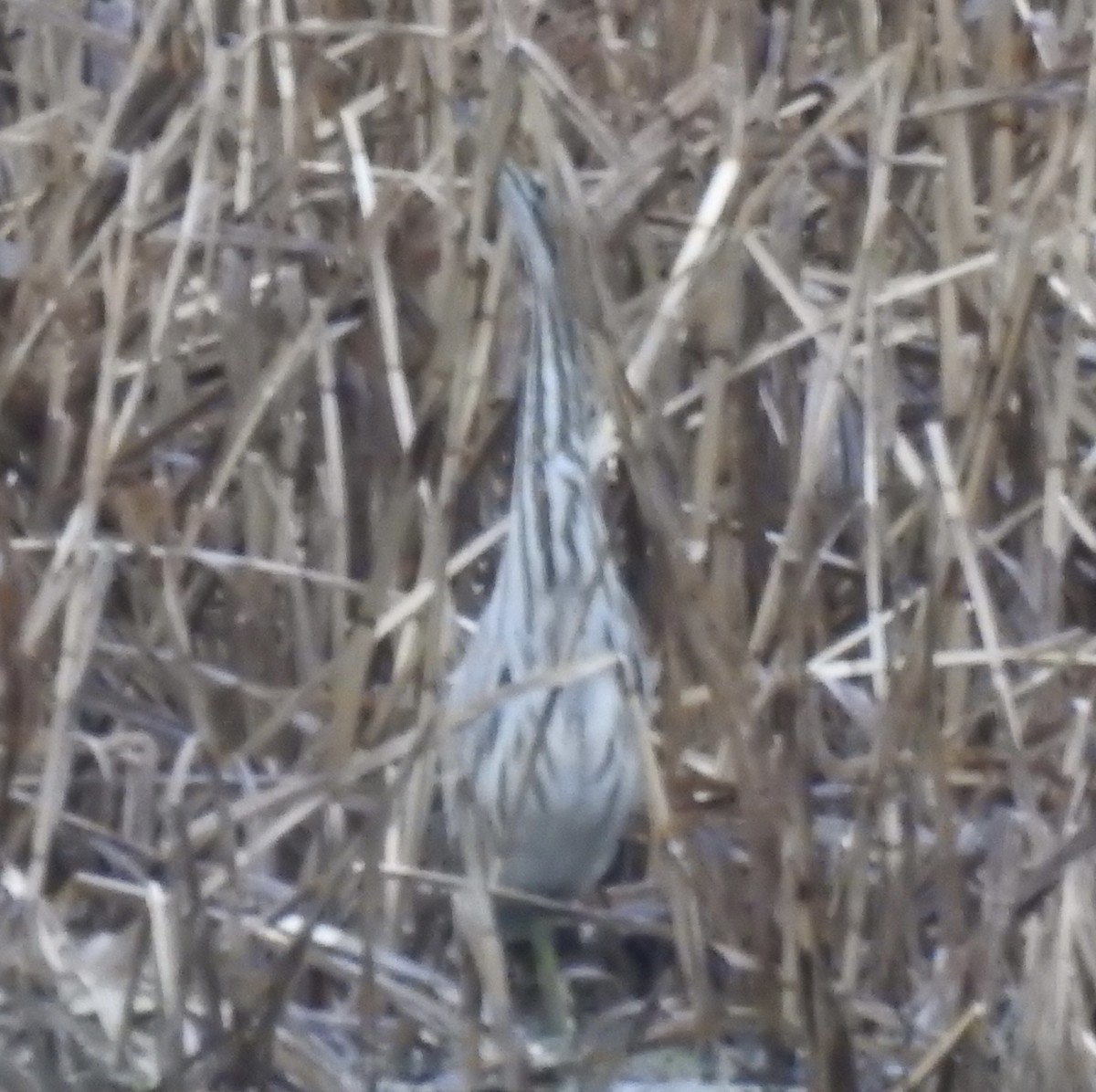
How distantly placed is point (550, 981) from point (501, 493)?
499 mm

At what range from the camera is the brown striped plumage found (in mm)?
2045

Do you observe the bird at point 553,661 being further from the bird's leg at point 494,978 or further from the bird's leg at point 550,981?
the bird's leg at point 494,978

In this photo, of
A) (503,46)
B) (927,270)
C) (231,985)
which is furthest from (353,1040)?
(927,270)

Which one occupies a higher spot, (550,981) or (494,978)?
(494,978)

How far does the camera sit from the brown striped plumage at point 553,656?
204 centimetres

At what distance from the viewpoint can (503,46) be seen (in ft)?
6.60

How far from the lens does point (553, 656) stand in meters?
2.04

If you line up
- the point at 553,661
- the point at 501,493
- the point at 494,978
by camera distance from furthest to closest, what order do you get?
1. the point at 501,493
2. the point at 553,661
3. the point at 494,978

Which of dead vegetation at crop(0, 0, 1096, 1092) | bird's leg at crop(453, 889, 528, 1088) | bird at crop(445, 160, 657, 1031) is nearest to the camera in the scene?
bird's leg at crop(453, 889, 528, 1088)

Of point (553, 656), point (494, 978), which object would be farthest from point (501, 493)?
point (494, 978)

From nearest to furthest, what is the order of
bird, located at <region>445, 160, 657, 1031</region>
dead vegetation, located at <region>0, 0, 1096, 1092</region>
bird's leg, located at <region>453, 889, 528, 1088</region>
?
1. bird's leg, located at <region>453, 889, 528, 1088</region>
2. dead vegetation, located at <region>0, 0, 1096, 1092</region>
3. bird, located at <region>445, 160, 657, 1031</region>

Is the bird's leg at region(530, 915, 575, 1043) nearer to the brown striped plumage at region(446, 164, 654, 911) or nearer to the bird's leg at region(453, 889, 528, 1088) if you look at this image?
the brown striped plumage at region(446, 164, 654, 911)

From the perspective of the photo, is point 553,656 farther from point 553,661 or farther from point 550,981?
point 550,981

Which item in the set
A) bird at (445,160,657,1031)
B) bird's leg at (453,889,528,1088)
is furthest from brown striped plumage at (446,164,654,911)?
bird's leg at (453,889,528,1088)
